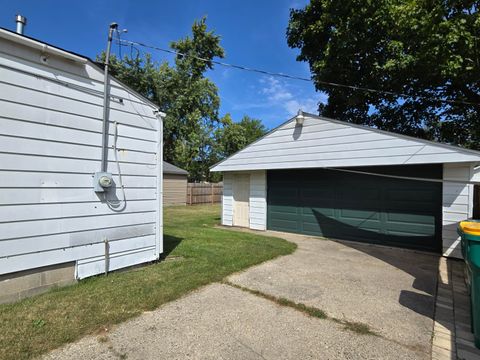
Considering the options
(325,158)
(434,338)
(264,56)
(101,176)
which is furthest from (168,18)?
(434,338)

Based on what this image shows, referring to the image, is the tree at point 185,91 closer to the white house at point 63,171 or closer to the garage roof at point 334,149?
the garage roof at point 334,149

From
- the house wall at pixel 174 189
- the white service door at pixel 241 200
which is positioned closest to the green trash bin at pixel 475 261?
the white service door at pixel 241 200

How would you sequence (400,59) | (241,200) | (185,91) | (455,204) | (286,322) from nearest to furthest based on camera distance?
(286,322) < (455,204) < (400,59) < (241,200) < (185,91)

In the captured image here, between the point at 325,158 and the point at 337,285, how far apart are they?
13.1ft

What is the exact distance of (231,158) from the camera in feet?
31.8

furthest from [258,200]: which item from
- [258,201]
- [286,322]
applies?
[286,322]

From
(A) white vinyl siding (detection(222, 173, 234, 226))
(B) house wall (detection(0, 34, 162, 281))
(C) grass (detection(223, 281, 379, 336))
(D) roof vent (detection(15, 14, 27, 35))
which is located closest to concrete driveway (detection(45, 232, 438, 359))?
(C) grass (detection(223, 281, 379, 336))

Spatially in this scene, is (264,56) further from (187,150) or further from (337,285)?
(337,285)

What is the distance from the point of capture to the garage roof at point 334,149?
5845 mm

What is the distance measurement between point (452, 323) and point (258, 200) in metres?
6.70

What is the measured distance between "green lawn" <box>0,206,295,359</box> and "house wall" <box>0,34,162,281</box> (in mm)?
437

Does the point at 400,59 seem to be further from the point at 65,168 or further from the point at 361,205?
the point at 65,168

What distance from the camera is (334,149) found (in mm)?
7215

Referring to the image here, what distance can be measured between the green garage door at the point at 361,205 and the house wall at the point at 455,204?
8.5 inches
